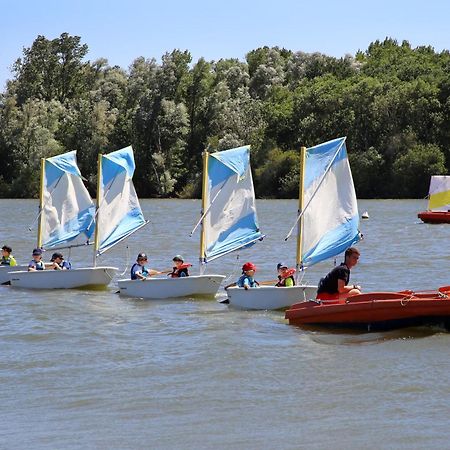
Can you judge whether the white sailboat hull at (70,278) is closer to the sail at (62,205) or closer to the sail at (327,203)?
the sail at (62,205)

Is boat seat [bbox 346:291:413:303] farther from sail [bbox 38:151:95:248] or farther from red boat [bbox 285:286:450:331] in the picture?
sail [bbox 38:151:95:248]

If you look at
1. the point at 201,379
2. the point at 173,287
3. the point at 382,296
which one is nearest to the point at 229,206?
the point at 173,287

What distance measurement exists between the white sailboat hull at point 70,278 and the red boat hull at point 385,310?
9.21 m

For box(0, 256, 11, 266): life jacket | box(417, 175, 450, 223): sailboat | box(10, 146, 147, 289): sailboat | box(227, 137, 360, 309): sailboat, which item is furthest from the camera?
box(417, 175, 450, 223): sailboat

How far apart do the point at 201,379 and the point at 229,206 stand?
366 inches

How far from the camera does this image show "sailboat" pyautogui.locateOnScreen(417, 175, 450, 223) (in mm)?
59562

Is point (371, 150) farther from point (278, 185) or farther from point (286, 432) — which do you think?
point (286, 432)

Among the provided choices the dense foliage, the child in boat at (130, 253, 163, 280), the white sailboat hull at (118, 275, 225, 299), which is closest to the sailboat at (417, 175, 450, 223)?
the dense foliage

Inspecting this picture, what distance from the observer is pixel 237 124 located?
310ft

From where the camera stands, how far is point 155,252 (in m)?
43.4

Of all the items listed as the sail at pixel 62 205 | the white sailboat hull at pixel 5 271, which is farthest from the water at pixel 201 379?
the sail at pixel 62 205

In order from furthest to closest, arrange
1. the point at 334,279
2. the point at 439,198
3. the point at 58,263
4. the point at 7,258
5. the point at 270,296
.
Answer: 1. the point at 439,198
2. the point at 7,258
3. the point at 58,263
4. the point at 270,296
5. the point at 334,279

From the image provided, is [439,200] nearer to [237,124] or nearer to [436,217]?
[436,217]

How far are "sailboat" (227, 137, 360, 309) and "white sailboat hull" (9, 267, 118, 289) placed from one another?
22.6 ft
